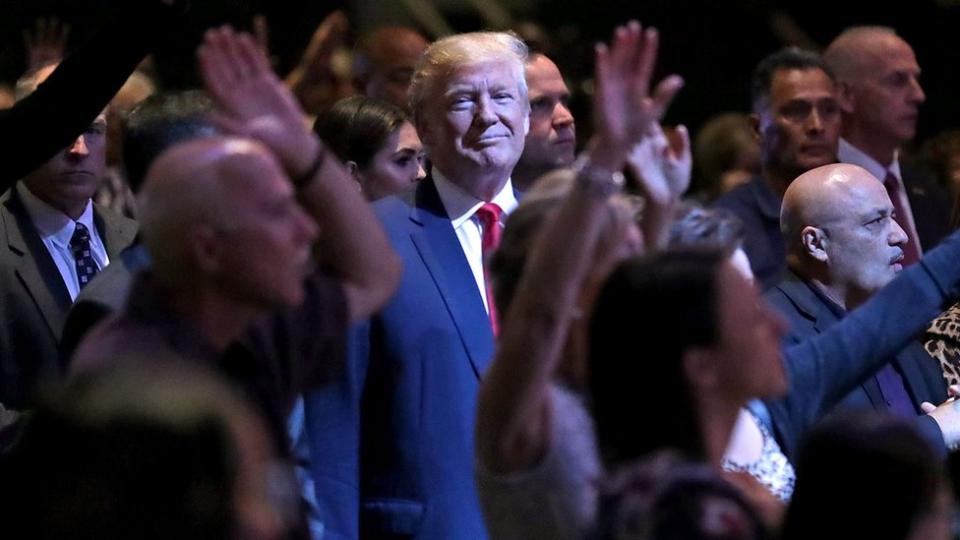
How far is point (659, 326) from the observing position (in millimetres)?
3189

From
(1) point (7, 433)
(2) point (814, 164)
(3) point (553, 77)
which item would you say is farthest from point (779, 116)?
(1) point (7, 433)

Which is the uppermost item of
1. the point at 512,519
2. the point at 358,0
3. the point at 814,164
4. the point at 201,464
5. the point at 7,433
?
the point at 201,464

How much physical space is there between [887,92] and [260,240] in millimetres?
4523

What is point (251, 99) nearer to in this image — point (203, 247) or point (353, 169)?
point (203, 247)

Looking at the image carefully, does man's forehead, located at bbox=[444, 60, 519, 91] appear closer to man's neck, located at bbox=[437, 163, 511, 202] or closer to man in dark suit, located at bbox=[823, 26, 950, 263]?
man's neck, located at bbox=[437, 163, 511, 202]

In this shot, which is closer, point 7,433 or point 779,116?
point 7,433

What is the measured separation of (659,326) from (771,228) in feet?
11.4

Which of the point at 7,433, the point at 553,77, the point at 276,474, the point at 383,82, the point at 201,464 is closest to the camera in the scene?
the point at 201,464

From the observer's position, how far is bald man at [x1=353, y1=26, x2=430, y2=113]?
7098 mm

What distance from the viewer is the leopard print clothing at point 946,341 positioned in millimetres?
5628

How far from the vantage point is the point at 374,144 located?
5887mm

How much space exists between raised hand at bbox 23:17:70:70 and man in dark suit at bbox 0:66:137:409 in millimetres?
1795

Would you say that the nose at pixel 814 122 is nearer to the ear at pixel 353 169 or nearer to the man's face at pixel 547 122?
the man's face at pixel 547 122

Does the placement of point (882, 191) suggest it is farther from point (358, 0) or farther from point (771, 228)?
point (358, 0)
